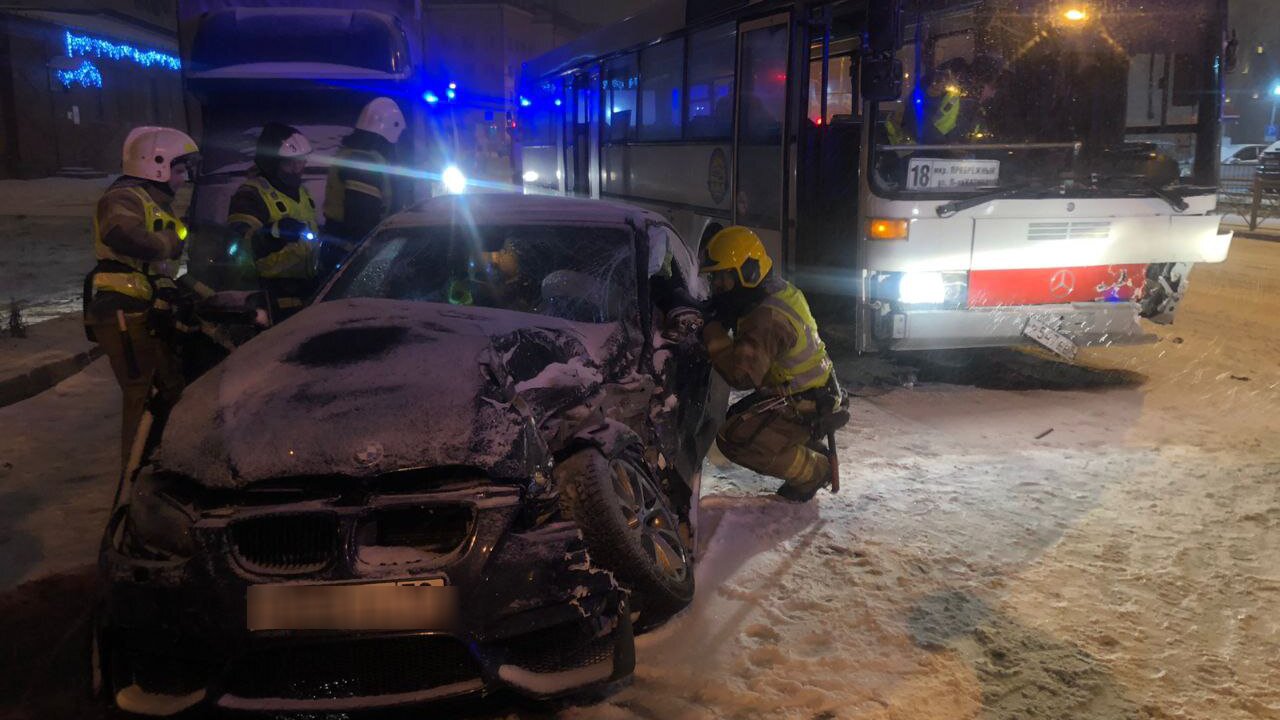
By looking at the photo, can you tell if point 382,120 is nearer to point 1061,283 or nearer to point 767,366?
point 767,366

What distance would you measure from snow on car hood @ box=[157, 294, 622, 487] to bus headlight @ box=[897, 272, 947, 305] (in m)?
3.82

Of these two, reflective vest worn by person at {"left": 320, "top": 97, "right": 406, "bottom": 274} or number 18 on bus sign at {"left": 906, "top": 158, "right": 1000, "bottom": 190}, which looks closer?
reflective vest worn by person at {"left": 320, "top": 97, "right": 406, "bottom": 274}

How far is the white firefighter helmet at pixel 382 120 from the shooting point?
7.70 metres

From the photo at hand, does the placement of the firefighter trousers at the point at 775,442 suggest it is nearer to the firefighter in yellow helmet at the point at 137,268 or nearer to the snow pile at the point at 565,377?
the snow pile at the point at 565,377

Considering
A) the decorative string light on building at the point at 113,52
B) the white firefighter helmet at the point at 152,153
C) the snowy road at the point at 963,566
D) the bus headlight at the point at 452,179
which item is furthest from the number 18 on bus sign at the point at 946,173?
the decorative string light on building at the point at 113,52

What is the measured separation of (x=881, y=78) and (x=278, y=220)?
4112 millimetres

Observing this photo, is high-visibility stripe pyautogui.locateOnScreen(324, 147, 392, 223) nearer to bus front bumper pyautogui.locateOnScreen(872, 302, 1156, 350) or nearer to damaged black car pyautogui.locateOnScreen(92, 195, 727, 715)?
damaged black car pyautogui.locateOnScreen(92, 195, 727, 715)

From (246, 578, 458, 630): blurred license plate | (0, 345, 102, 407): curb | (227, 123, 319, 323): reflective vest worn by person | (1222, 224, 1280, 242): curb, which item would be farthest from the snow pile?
(1222, 224, 1280, 242): curb

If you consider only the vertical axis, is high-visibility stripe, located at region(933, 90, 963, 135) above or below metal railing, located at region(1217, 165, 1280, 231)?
above

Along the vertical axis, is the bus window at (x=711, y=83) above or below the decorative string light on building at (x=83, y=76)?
below

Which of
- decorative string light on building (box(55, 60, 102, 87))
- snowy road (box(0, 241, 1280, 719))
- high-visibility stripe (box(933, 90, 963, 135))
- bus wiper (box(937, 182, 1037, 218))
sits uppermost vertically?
decorative string light on building (box(55, 60, 102, 87))

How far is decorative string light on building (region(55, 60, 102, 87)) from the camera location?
32.0 metres

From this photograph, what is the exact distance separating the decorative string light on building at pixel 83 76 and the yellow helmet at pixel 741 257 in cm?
3499

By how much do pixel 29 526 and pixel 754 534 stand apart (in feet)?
12.0
